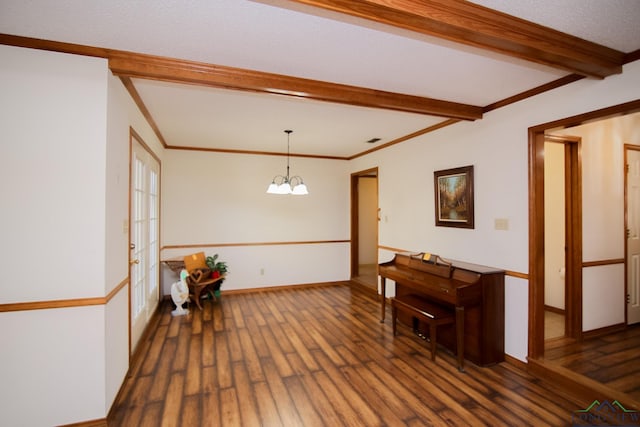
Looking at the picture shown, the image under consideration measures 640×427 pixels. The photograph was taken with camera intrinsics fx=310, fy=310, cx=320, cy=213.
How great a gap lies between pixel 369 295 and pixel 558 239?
283 cm

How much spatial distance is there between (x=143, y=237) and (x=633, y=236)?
5.82 m

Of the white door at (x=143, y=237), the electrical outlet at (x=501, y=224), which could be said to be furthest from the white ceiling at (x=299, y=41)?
the electrical outlet at (x=501, y=224)

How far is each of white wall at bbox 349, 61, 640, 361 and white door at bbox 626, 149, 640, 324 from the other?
2.78ft

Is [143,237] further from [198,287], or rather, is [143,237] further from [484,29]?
[484,29]

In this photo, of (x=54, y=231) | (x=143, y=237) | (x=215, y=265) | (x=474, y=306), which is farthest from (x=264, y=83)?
(x=215, y=265)

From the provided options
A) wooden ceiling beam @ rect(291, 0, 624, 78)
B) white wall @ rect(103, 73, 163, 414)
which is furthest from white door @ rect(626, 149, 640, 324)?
white wall @ rect(103, 73, 163, 414)

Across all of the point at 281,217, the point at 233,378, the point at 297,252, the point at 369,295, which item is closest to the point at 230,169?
the point at 281,217

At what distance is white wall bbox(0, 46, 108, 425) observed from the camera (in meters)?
1.92

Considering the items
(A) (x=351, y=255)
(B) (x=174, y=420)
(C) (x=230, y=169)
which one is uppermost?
(C) (x=230, y=169)

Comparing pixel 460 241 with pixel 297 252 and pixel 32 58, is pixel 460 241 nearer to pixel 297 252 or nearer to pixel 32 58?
pixel 297 252

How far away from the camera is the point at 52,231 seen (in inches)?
78.7

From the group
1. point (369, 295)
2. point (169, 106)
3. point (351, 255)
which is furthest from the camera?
point (351, 255)

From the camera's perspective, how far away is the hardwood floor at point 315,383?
2.20 metres

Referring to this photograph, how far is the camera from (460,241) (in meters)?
3.58
